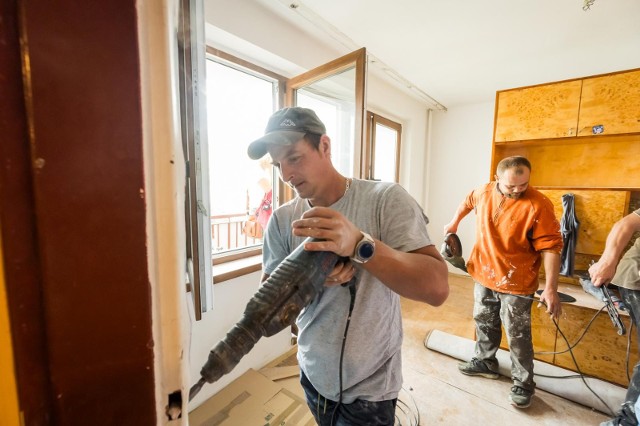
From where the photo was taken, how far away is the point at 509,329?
1657mm

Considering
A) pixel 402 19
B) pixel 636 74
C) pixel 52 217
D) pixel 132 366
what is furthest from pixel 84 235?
pixel 636 74

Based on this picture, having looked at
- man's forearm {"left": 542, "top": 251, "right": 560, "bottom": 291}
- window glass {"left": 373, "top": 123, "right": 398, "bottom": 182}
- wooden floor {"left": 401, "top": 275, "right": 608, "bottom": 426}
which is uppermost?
window glass {"left": 373, "top": 123, "right": 398, "bottom": 182}

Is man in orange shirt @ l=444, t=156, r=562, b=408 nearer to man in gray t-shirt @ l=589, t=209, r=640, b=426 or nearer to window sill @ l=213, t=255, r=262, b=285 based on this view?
man in gray t-shirt @ l=589, t=209, r=640, b=426

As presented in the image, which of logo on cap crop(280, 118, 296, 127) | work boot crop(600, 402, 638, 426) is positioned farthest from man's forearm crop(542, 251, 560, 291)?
logo on cap crop(280, 118, 296, 127)

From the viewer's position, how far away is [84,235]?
0.23m

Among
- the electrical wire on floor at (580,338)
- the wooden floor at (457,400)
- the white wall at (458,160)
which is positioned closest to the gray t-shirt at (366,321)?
the wooden floor at (457,400)

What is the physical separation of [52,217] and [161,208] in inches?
3.1

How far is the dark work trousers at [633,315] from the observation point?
1340mm

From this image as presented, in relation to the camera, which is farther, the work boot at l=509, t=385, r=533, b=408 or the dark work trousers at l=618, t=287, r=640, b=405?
the work boot at l=509, t=385, r=533, b=408

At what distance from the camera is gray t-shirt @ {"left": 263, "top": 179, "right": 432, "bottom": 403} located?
0.72m

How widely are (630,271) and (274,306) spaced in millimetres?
1985

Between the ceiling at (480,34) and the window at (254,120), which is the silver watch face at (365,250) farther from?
the ceiling at (480,34)

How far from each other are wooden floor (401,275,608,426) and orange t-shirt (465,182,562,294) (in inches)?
27.0

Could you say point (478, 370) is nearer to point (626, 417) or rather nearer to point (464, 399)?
point (464, 399)
